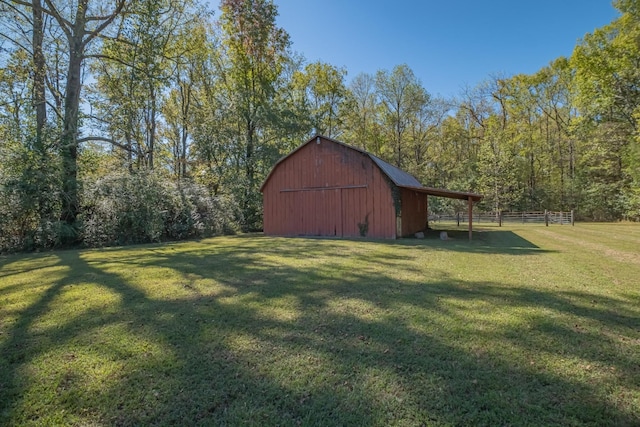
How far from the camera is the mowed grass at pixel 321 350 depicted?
7.17 feet

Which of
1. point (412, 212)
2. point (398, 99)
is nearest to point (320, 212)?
point (412, 212)

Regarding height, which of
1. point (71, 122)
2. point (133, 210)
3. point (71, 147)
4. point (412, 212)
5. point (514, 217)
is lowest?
point (514, 217)

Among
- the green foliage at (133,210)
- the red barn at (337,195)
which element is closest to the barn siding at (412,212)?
the red barn at (337,195)

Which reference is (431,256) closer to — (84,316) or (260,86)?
(84,316)

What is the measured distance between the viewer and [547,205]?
31656mm

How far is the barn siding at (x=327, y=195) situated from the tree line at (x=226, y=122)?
3601mm

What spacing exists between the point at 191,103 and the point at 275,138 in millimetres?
7474

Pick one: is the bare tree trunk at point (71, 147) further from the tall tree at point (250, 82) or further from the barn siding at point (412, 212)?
the barn siding at point (412, 212)

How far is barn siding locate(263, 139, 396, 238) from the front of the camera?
44.0ft

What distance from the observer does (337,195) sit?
1427 centimetres

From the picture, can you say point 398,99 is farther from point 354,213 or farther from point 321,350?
point 321,350

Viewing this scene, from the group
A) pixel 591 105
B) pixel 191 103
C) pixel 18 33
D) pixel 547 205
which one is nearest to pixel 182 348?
pixel 18 33

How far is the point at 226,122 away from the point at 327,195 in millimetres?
10652

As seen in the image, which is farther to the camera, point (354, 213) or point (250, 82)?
point (250, 82)
